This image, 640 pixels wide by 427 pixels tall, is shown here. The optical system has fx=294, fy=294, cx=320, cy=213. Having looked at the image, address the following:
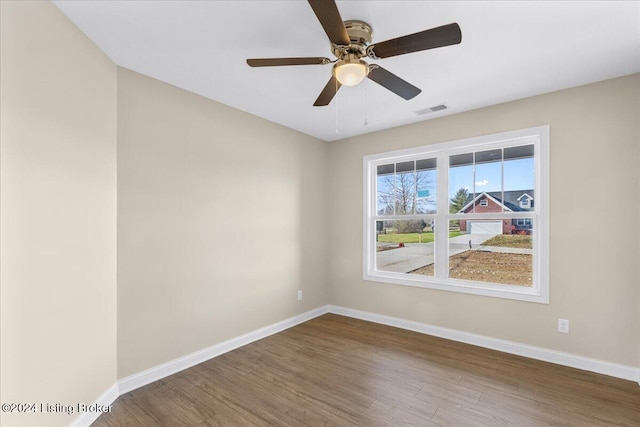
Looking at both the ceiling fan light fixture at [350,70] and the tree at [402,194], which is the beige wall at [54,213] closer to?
the ceiling fan light fixture at [350,70]

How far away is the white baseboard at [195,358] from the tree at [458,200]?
8.17 ft

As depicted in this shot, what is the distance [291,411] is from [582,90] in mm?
3824

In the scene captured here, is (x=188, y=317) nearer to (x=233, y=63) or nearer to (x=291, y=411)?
(x=291, y=411)

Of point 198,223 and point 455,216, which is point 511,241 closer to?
point 455,216

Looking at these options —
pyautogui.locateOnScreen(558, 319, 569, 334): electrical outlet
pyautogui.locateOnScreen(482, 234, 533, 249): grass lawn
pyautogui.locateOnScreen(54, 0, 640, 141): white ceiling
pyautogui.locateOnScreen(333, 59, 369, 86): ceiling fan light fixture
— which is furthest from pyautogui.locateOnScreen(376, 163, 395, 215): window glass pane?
pyautogui.locateOnScreen(333, 59, 369, 86): ceiling fan light fixture

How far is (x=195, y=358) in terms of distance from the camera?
288 cm

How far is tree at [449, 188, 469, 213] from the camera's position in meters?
3.55

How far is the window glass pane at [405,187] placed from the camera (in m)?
3.98

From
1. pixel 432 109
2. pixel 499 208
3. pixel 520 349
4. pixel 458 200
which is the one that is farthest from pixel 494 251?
pixel 432 109

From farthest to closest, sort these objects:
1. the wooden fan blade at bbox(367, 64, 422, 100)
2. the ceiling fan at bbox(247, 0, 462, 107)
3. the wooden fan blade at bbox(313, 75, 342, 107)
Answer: the wooden fan blade at bbox(313, 75, 342, 107)
the wooden fan blade at bbox(367, 64, 422, 100)
the ceiling fan at bbox(247, 0, 462, 107)

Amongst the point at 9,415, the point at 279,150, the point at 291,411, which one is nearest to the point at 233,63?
the point at 279,150

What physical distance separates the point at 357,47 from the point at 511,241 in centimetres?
272

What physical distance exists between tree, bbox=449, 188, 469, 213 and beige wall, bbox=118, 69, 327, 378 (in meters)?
2.01

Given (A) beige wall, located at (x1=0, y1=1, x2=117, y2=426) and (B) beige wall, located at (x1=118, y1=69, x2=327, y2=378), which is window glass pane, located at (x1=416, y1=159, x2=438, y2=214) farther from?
(A) beige wall, located at (x1=0, y1=1, x2=117, y2=426)
